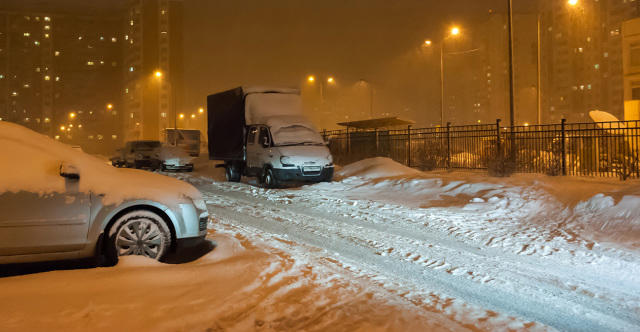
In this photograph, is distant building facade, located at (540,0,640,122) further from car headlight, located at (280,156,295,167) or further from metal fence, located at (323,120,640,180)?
car headlight, located at (280,156,295,167)

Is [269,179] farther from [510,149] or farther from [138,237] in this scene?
[138,237]

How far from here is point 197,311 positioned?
14.5 ft

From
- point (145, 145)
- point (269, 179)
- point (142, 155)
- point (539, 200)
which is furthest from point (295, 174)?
point (145, 145)

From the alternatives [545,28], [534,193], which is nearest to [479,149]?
[534,193]

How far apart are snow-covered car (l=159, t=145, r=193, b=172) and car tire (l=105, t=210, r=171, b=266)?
21.0 meters

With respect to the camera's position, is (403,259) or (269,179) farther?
(269,179)

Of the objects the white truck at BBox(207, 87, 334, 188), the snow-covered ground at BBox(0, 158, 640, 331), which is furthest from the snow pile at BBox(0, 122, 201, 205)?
the white truck at BBox(207, 87, 334, 188)

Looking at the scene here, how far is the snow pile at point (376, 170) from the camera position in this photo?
18.0m

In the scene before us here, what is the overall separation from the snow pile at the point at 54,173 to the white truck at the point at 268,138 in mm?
9672

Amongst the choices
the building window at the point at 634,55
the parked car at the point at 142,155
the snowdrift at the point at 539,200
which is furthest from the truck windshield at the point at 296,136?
the building window at the point at 634,55

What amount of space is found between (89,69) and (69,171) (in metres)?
157

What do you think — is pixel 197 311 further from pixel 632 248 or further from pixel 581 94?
pixel 581 94

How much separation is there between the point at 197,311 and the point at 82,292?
1249 millimetres

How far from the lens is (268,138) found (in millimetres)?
16625
